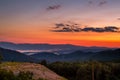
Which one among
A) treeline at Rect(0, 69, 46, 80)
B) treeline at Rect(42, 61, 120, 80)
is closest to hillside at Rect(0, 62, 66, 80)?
treeline at Rect(0, 69, 46, 80)

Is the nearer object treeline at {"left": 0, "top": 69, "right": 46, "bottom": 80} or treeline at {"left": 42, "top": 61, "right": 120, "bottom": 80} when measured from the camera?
treeline at {"left": 0, "top": 69, "right": 46, "bottom": 80}

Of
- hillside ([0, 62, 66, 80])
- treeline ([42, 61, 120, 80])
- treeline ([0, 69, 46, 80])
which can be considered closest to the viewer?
treeline ([0, 69, 46, 80])

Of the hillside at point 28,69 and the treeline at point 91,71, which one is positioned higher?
the hillside at point 28,69

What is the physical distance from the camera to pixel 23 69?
41125mm

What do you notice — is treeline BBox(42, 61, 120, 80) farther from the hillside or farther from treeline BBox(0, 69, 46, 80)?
treeline BBox(0, 69, 46, 80)

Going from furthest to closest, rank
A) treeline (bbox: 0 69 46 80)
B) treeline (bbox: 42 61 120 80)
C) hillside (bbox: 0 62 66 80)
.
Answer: treeline (bbox: 42 61 120 80)
hillside (bbox: 0 62 66 80)
treeline (bbox: 0 69 46 80)

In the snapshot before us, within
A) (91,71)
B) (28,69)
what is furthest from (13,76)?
(91,71)

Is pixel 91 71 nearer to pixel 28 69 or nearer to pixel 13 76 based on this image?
pixel 28 69

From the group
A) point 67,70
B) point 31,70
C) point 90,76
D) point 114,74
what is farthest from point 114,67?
point 31,70

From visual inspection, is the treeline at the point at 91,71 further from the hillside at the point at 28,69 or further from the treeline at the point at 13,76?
the treeline at the point at 13,76

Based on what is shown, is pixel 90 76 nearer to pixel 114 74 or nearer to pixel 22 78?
pixel 114 74

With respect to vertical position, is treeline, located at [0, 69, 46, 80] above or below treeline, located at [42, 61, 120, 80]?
above

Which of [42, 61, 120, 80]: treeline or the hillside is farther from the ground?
the hillside

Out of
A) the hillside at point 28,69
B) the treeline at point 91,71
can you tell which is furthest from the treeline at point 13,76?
the treeline at point 91,71
